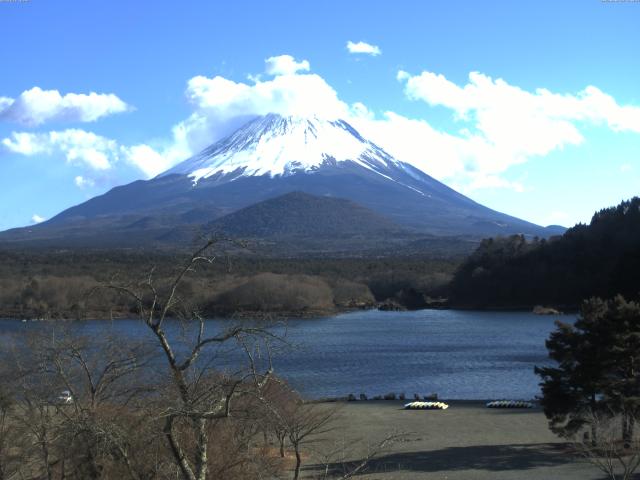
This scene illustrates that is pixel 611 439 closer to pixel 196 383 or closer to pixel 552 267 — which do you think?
pixel 196 383

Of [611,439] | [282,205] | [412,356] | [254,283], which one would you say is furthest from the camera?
[282,205]

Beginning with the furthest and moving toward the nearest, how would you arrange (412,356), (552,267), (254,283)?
(552,267), (254,283), (412,356)

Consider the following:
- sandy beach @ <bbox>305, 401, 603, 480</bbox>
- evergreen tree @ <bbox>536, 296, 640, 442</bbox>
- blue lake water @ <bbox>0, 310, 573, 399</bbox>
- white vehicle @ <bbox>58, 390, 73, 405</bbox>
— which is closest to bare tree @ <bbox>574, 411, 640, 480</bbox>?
evergreen tree @ <bbox>536, 296, 640, 442</bbox>

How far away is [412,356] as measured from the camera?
35469 millimetres

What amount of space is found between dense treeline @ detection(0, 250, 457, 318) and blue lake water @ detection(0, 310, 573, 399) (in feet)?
18.2

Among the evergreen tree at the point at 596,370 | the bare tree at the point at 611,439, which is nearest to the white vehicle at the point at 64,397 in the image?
the bare tree at the point at 611,439

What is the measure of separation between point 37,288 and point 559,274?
3600 centimetres

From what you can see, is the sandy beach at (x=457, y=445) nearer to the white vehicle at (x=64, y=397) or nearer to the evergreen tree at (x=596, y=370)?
the evergreen tree at (x=596, y=370)

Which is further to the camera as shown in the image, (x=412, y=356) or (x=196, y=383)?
(x=412, y=356)

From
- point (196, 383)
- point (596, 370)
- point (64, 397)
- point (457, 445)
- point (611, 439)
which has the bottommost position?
point (457, 445)

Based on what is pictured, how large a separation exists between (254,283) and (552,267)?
21.7 meters

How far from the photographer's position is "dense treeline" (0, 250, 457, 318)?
5562 centimetres

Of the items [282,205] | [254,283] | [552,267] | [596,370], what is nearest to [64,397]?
[596,370]

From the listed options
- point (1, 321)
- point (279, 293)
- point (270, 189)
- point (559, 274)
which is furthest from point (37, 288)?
point (270, 189)
